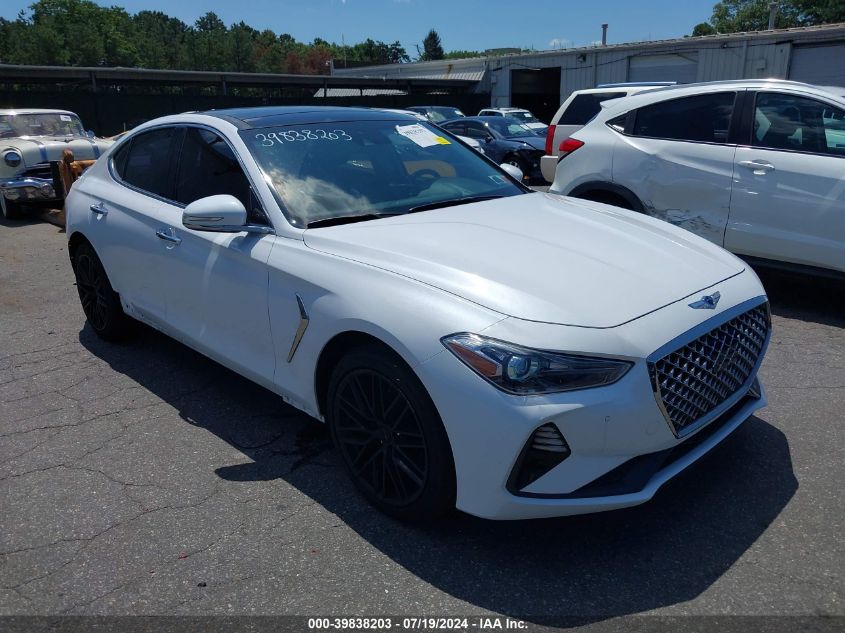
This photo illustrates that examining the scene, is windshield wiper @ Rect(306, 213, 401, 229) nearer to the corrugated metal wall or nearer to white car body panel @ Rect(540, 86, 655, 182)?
white car body panel @ Rect(540, 86, 655, 182)

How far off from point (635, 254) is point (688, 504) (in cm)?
110

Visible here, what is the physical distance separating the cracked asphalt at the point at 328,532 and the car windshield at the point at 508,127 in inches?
559

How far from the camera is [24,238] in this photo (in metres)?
10.4

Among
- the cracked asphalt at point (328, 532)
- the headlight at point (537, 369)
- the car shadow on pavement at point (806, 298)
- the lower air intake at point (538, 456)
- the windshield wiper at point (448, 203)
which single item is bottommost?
the car shadow on pavement at point (806, 298)

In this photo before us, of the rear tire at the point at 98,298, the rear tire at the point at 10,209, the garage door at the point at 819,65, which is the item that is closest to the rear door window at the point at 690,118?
the rear tire at the point at 98,298

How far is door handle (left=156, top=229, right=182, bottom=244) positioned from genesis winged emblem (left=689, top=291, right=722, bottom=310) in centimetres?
272

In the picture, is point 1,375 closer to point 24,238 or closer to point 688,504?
point 688,504

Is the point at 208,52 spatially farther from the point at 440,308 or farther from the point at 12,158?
the point at 440,308

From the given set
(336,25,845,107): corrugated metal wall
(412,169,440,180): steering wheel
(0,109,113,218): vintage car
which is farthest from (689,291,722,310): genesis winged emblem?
(336,25,845,107): corrugated metal wall

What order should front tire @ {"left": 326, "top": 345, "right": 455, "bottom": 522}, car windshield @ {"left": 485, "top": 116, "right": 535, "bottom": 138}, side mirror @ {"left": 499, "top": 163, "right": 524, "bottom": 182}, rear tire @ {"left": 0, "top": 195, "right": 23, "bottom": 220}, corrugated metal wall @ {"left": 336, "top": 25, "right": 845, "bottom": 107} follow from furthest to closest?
corrugated metal wall @ {"left": 336, "top": 25, "right": 845, "bottom": 107} < car windshield @ {"left": 485, "top": 116, "right": 535, "bottom": 138} < rear tire @ {"left": 0, "top": 195, "right": 23, "bottom": 220} < side mirror @ {"left": 499, "top": 163, "right": 524, "bottom": 182} < front tire @ {"left": 326, "top": 345, "right": 455, "bottom": 522}

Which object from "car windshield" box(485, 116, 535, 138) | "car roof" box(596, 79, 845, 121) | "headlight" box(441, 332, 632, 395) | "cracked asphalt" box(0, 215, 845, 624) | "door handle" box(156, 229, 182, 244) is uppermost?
"car roof" box(596, 79, 845, 121)

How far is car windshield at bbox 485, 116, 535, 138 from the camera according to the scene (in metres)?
17.8

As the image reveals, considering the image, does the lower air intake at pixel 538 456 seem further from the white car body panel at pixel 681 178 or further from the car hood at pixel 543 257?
the white car body panel at pixel 681 178

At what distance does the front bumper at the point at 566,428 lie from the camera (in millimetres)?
2496
